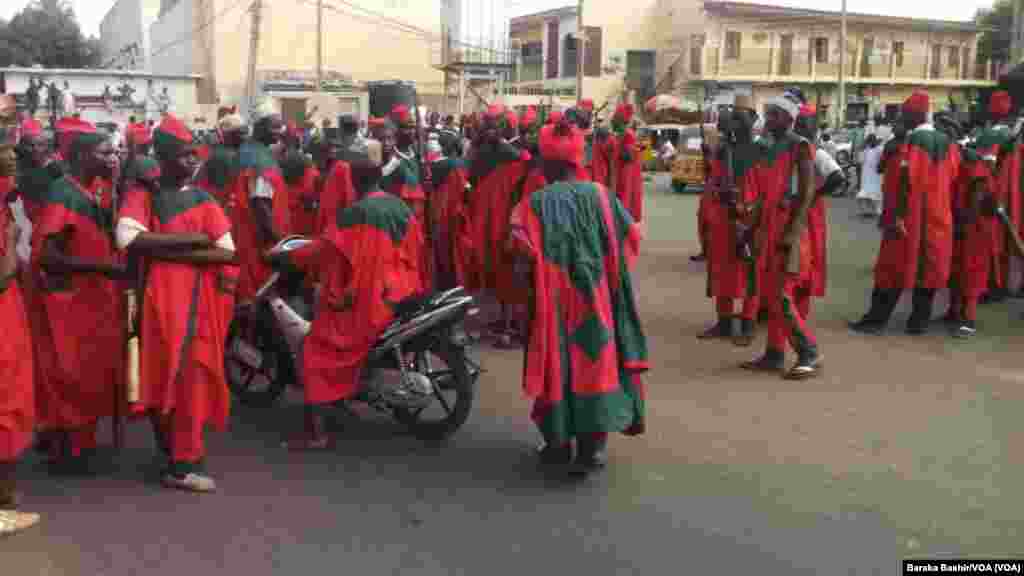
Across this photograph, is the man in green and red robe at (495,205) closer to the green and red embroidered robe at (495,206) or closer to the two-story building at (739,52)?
the green and red embroidered robe at (495,206)

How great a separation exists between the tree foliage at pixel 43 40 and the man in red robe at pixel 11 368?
49897mm

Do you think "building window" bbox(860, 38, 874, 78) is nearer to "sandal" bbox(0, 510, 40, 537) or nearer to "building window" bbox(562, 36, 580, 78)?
"building window" bbox(562, 36, 580, 78)

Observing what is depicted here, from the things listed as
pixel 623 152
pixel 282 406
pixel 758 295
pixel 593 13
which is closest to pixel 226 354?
pixel 282 406

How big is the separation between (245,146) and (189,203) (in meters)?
2.53

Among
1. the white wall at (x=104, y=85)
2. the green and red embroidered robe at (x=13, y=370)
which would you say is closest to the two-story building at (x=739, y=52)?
the white wall at (x=104, y=85)

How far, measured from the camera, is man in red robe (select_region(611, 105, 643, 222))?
11641 mm

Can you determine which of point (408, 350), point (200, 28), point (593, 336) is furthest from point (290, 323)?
point (200, 28)

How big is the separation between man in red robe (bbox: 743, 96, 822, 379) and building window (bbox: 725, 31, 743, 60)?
129 feet

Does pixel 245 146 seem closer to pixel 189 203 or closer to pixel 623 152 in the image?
pixel 189 203

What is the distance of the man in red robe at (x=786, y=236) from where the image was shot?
6.57 metres

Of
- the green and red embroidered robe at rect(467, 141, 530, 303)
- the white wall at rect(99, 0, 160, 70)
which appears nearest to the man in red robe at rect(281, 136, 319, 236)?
the green and red embroidered robe at rect(467, 141, 530, 303)

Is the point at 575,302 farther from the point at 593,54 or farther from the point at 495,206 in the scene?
the point at 593,54

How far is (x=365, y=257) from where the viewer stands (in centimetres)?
516

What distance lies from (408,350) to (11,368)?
196cm
